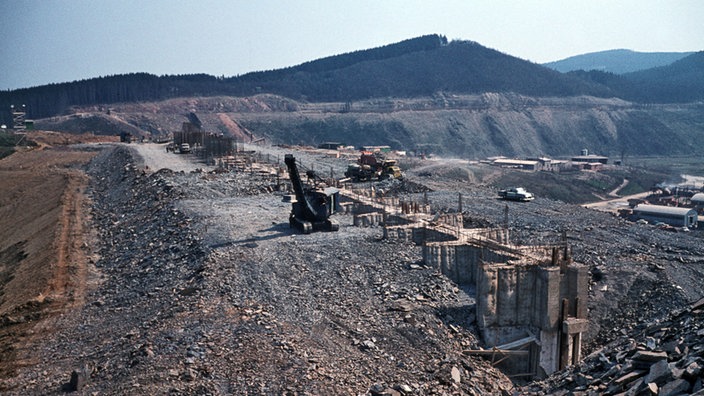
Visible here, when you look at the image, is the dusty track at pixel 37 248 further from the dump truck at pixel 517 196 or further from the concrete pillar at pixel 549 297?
the dump truck at pixel 517 196

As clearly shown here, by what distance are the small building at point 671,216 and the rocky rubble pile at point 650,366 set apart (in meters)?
28.4

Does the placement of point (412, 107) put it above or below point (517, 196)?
above

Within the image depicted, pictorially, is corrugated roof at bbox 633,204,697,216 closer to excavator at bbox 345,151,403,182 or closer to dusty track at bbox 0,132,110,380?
excavator at bbox 345,151,403,182

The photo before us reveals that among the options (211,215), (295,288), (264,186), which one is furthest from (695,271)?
A: (264,186)

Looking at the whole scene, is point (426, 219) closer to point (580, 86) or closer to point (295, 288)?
point (295, 288)

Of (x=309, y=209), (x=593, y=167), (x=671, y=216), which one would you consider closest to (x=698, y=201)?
(x=671, y=216)

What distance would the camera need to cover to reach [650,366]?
32.6ft

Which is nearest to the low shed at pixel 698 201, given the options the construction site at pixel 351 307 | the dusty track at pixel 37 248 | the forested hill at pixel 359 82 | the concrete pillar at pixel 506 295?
the construction site at pixel 351 307

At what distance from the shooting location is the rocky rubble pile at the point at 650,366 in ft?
28.6

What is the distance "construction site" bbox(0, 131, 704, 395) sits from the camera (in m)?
12.3

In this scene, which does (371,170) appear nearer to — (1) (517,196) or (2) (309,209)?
(1) (517,196)

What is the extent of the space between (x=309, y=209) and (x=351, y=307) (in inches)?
294

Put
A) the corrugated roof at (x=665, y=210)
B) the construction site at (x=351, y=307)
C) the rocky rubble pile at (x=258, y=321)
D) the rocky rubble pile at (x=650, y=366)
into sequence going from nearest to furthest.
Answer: the rocky rubble pile at (x=650, y=366) < the construction site at (x=351, y=307) < the rocky rubble pile at (x=258, y=321) < the corrugated roof at (x=665, y=210)

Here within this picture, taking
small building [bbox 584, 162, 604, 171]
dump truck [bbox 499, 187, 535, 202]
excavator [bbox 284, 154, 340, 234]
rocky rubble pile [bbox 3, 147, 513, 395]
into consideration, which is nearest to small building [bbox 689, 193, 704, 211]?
dump truck [bbox 499, 187, 535, 202]
